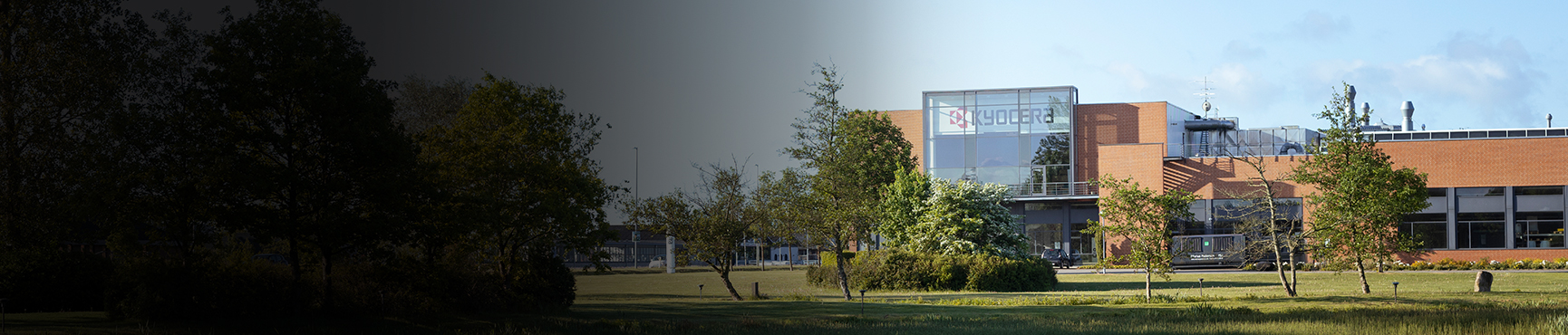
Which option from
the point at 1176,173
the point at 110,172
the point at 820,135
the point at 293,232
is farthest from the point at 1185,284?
the point at 110,172

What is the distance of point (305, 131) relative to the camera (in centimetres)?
1778

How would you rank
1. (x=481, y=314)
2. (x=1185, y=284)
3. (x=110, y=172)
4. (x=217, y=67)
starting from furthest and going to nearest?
(x=1185, y=284) → (x=481, y=314) → (x=217, y=67) → (x=110, y=172)

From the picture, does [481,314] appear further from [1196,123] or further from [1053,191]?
[1196,123]

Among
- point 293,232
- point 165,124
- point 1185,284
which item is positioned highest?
point 165,124

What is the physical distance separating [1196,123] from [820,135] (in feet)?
128

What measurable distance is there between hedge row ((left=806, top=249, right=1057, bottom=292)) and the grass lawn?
3.53 meters

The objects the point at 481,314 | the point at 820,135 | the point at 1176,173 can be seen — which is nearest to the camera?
the point at 481,314

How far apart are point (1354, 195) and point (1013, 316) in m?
10.2

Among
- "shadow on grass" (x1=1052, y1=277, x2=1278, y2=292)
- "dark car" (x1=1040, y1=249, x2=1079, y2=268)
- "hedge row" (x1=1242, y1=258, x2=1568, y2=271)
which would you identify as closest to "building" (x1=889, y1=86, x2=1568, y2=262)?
"dark car" (x1=1040, y1=249, x2=1079, y2=268)

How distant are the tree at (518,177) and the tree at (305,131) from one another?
7.04 feet

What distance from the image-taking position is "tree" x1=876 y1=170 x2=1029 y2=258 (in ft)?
112

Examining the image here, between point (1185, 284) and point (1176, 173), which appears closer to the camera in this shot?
point (1185, 284)

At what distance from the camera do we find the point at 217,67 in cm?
1747

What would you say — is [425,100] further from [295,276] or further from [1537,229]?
[1537,229]
